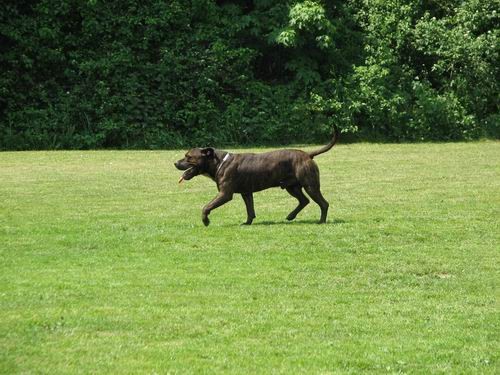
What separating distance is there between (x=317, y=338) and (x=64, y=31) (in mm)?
24179

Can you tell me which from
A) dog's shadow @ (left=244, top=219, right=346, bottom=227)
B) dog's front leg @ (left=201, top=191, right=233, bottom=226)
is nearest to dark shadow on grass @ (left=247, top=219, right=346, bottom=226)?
dog's shadow @ (left=244, top=219, right=346, bottom=227)

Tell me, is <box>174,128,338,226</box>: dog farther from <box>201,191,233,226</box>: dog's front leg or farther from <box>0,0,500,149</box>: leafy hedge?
<box>0,0,500,149</box>: leafy hedge

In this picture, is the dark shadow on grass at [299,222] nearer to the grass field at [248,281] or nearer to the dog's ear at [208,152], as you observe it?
the grass field at [248,281]

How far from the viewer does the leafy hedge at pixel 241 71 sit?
30391 mm

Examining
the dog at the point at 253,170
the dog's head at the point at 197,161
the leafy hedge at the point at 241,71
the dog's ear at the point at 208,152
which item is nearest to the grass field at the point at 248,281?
the dog at the point at 253,170

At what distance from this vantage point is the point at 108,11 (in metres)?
31.4

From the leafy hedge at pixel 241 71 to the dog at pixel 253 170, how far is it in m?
15.1

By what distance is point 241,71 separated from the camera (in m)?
32.7

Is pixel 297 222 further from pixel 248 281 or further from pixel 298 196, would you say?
pixel 248 281

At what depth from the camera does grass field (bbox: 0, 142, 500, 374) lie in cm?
808

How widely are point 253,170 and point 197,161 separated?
768 mm

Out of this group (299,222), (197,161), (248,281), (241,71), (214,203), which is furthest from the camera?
(241,71)

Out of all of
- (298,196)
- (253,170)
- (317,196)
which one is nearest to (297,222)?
(298,196)

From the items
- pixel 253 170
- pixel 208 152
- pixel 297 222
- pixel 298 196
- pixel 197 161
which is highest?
pixel 208 152
